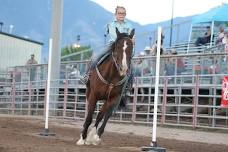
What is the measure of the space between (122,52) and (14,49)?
30.7 meters

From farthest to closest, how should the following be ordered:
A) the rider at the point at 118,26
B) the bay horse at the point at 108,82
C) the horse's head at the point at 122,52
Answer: the rider at the point at 118,26 → the bay horse at the point at 108,82 → the horse's head at the point at 122,52

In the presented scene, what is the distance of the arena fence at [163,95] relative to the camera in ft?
59.9

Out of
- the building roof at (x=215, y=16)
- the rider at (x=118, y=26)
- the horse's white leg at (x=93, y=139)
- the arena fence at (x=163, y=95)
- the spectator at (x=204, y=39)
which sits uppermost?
the building roof at (x=215, y=16)

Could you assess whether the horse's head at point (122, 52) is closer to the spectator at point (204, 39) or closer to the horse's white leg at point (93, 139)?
the horse's white leg at point (93, 139)

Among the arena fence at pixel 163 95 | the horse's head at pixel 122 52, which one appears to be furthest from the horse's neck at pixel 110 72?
the arena fence at pixel 163 95

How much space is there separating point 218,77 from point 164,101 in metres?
2.11

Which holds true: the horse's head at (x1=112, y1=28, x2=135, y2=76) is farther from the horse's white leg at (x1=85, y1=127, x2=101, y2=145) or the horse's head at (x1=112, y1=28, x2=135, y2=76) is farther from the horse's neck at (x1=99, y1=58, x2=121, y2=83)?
the horse's white leg at (x1=85, y1=127, x2=101, y2=145)

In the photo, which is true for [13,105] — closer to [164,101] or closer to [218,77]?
[164,101]

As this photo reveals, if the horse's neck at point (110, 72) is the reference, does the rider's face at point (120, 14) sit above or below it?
above

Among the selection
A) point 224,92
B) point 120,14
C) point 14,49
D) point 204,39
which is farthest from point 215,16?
point 14,49

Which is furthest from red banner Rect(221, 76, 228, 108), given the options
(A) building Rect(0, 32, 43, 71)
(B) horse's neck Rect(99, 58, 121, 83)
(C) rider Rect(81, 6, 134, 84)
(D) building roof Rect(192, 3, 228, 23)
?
(A) building Rect(0, 32, 43, 71)

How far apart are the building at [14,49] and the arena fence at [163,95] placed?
13.9 metres

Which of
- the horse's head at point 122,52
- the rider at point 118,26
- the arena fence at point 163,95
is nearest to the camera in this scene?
the horse's head at point 122,52

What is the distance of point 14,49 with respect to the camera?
41.4 m
